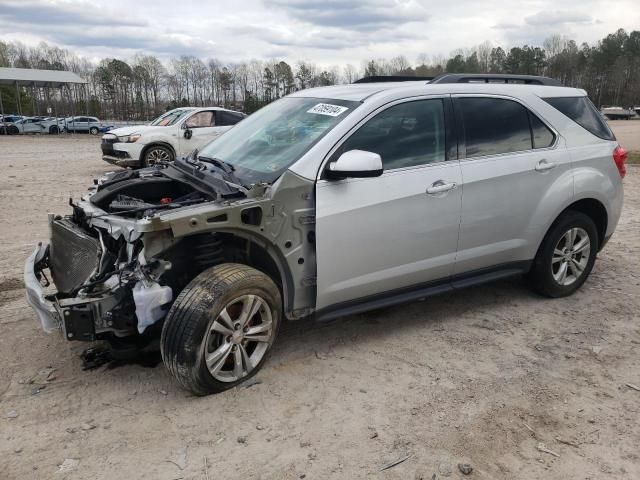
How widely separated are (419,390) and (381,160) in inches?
60.3

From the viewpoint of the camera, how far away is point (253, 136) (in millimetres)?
4309

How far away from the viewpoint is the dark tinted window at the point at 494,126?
420 centimetres

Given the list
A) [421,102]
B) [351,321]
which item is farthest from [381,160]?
[351,321]

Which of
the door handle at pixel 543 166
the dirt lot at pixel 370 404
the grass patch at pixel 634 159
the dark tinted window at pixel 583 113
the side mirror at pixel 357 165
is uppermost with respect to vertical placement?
the dark tinted window at pixel 583 113

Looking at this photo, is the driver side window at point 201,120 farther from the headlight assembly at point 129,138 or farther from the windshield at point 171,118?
the headlight assembly at point 129,138

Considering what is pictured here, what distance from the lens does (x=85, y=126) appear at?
38500 mm

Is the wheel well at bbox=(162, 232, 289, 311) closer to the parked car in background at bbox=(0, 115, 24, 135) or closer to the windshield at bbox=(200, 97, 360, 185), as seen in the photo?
the windshield at bbox=(200, 97, 360, 185)

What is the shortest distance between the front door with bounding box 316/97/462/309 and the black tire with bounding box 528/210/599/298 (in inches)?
42.7

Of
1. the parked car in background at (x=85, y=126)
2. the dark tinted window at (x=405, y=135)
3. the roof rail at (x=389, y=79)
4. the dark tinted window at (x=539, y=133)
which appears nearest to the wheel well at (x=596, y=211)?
the dark tinted window at (x=539, y=133)

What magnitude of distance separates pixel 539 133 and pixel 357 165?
1992mm

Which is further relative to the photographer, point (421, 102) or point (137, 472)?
point (421, 102)

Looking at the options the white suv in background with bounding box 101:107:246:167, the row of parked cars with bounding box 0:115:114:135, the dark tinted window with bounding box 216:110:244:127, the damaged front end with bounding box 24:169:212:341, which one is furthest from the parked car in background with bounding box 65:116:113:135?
the damaged front end with bounding box 24:169:212:341

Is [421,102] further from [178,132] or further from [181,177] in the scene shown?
[178,132]

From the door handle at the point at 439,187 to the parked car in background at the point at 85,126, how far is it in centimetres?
3757
